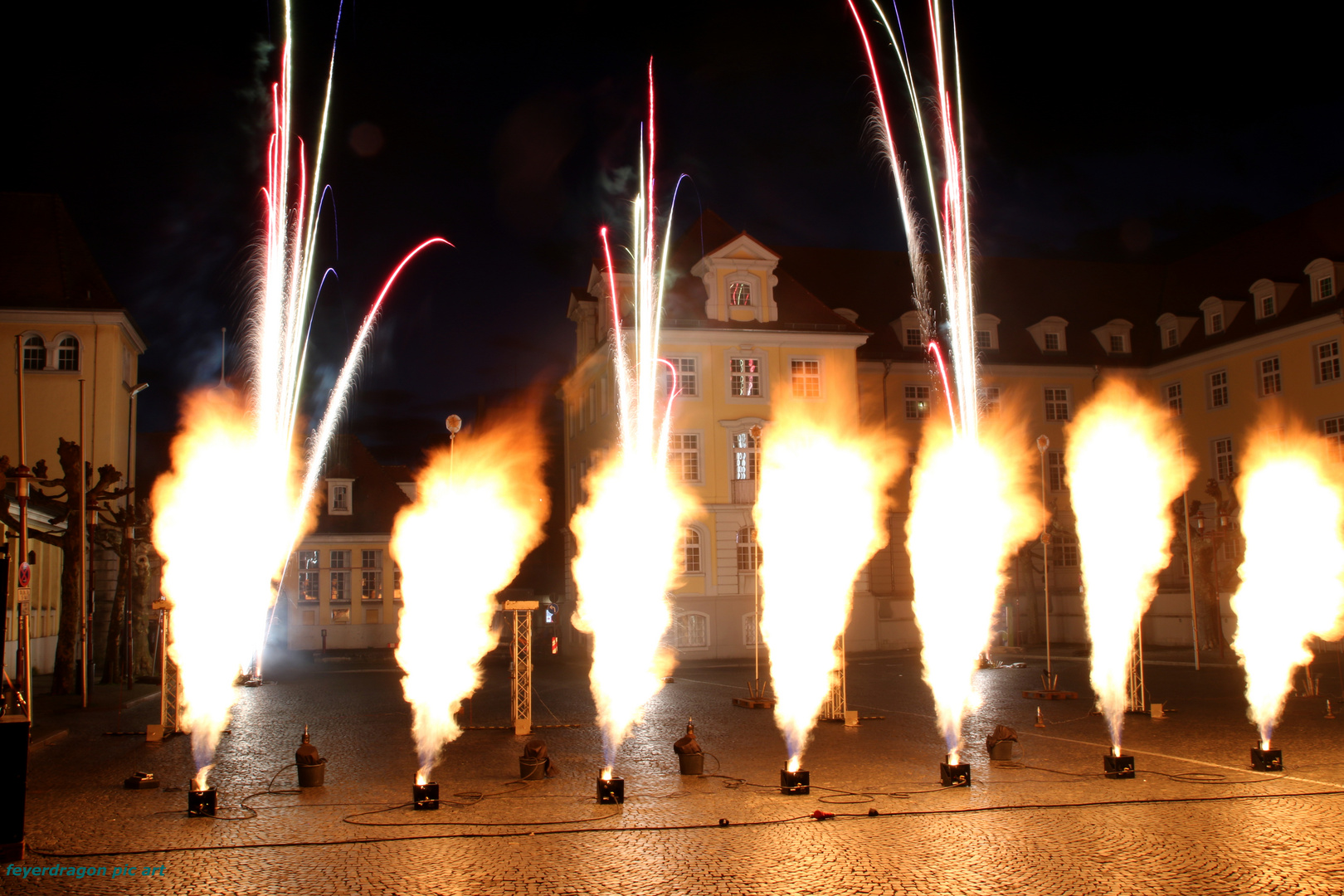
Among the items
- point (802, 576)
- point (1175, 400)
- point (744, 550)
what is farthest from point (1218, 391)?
point (802, 576)

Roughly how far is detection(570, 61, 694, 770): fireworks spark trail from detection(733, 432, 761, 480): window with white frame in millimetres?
2400

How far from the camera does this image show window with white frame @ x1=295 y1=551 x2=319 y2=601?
54938 millimetres

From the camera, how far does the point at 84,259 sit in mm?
44531

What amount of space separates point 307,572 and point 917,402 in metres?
30.0

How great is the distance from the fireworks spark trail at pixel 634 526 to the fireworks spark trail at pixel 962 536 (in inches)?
230

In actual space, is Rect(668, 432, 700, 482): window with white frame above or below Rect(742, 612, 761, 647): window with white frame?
above

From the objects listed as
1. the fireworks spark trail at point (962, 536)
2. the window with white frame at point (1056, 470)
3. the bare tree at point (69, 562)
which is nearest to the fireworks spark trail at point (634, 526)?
the fireworks spark trail at point (962, 536)

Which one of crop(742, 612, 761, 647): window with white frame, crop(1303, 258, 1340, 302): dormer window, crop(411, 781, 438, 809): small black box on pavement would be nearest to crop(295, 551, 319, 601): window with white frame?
crop(742, 612, 761, 647): window with white frame

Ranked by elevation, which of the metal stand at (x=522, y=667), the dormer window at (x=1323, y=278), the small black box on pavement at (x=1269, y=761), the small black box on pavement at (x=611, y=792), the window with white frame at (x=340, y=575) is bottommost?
the small black box on pavement at (x=1269, y=761)

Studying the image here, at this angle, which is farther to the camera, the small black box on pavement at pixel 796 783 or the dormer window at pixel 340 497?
the dormer window at pixel 340 497

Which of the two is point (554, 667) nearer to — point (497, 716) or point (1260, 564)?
point (497, 716)

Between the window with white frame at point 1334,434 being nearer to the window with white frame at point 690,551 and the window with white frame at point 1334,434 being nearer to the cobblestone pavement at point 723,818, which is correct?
the window with white frame at point 690,551

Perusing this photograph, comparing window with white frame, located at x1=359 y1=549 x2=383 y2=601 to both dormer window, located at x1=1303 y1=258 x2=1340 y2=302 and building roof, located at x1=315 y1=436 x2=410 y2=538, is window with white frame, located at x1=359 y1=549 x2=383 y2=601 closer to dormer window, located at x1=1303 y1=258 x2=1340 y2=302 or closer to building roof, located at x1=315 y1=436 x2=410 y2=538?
building roof, located at x1=315 y1=436 x2=410 y2=538

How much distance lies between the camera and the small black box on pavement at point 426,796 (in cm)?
1223
